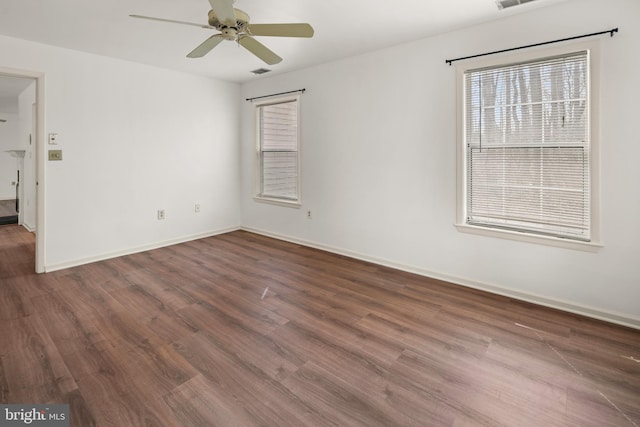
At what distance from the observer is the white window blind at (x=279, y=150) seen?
5.14 metres

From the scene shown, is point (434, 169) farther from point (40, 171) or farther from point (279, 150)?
point (40, 171)

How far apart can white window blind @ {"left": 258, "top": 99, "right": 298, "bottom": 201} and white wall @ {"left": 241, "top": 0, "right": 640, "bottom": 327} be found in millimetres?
275

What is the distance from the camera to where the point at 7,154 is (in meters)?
9.45

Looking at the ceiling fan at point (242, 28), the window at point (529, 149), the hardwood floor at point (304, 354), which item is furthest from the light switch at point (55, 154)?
the window at point (529, 149)

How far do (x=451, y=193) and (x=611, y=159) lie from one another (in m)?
1.26

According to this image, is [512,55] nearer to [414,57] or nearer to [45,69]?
[414,57]

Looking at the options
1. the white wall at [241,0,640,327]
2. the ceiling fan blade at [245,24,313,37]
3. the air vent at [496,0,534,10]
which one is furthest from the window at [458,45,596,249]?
the ceiling fan blade at [245,24,313,37]

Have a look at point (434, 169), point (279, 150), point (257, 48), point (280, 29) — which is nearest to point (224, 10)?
point (280, 29)

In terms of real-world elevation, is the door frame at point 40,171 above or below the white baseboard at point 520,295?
above

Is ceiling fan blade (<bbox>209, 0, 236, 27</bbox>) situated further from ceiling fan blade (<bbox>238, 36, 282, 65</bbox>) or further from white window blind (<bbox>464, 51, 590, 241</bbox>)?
white window blind (<bbox>464, 51, 590, 241</bbox>)

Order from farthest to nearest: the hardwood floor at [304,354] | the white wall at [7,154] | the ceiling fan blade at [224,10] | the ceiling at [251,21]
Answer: the white wall at [7,154] → the ceiling at [251,21] → the ceiling fan blade at [224,10] → the hardwood floor at [304,354]

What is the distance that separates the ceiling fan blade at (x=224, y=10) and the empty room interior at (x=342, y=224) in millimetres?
17

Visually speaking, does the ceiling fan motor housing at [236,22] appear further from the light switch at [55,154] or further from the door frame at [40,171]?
the light switch at [55,154]

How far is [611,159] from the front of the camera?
8.58 feet
